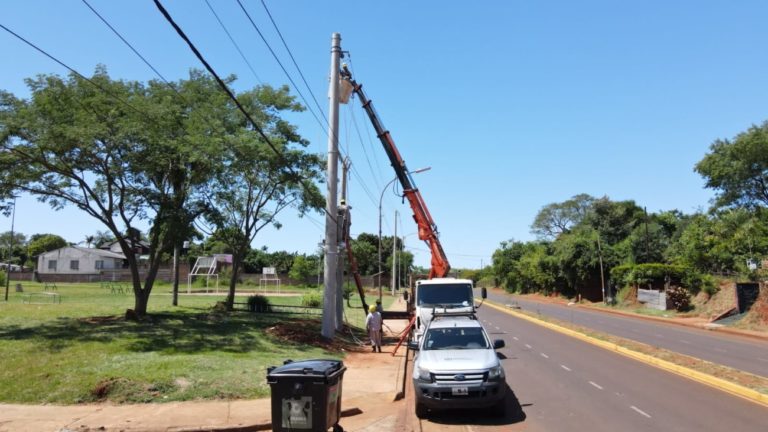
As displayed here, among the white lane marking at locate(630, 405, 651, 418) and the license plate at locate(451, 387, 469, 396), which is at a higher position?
the license plate at locate(451, 387, 469, 396)

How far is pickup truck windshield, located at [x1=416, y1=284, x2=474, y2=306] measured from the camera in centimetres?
2044

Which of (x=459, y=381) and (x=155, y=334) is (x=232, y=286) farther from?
(x=459, y=381)

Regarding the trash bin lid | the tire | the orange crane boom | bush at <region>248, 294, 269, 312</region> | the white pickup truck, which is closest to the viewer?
the trash bin lid

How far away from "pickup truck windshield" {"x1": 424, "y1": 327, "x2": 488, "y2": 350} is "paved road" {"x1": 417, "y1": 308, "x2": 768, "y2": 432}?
1.29 metres

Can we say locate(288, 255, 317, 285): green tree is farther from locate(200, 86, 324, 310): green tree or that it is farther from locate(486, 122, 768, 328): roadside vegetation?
locate(200, 86, 324, 310): green tree

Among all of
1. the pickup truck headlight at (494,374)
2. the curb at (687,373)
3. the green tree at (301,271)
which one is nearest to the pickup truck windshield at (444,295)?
the curb at (687,373)

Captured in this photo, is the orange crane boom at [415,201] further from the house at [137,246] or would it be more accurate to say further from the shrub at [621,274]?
the shrub at [621,274]

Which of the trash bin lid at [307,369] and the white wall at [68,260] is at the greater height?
the white wall at [68,260]

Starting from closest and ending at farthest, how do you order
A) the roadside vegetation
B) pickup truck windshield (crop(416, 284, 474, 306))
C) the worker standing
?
the worker standing, pickup truck windshield (crop(416, 284, 474, 306)), the roadside vegetation

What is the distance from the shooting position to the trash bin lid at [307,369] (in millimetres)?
8492

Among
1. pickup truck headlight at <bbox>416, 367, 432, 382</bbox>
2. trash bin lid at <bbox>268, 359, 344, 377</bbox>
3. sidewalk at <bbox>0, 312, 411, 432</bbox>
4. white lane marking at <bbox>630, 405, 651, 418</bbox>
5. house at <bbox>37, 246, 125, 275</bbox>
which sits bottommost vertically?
sidewalk at <bbox>0, 312, 411, 432</bbox>

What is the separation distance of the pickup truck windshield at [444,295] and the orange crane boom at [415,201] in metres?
5.64

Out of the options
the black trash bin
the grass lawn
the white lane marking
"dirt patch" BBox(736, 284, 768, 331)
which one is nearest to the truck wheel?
the black trash bin

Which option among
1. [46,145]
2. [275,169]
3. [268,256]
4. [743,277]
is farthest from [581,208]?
[46,145]
